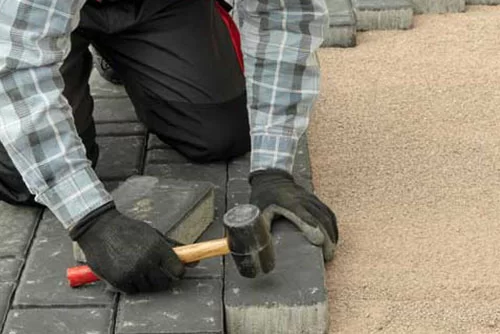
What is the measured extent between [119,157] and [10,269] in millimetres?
748

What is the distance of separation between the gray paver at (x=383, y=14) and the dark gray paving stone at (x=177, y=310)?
218cm

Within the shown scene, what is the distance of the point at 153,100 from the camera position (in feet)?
12.6

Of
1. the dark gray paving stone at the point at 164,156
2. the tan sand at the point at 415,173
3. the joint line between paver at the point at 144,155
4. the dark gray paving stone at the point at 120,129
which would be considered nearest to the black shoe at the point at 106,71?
the dark gray paving stone at the point at 120,129

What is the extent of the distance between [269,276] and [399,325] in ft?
1.24

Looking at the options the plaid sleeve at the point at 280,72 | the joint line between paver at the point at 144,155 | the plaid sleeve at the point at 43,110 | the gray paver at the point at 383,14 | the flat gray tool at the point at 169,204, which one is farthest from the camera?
the gray paver at the point at 383,14

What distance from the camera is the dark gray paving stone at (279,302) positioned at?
2936 millimetres

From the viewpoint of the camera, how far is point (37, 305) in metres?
3.00

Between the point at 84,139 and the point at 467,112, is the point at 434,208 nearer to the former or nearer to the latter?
the point at 467,112

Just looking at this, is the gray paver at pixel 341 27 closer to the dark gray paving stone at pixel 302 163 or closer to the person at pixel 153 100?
the person at pixel 153 100

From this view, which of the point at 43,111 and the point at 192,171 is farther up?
the point at 43,111

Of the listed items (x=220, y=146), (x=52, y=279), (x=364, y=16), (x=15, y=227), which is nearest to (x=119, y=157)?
(x=220, y=146)

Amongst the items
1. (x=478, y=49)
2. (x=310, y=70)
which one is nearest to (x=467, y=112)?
(x=478, y=49)

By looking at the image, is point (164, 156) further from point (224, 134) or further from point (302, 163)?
point (302, 163)

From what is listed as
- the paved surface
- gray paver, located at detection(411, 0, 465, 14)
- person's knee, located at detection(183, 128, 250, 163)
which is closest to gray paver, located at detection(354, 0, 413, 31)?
gray paver, located at detection(411, 0, 465, 14)
